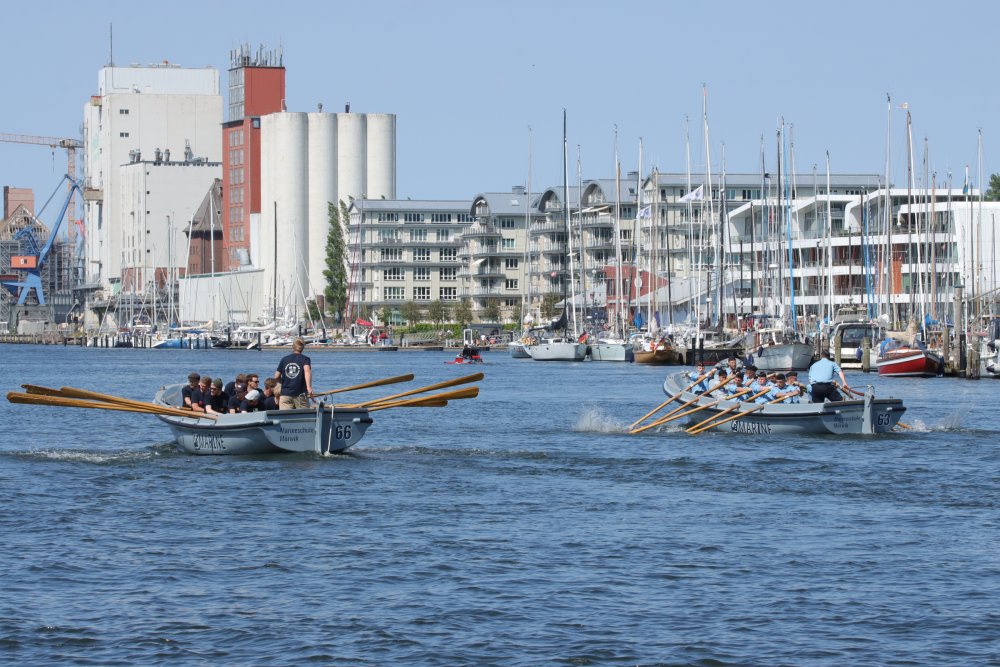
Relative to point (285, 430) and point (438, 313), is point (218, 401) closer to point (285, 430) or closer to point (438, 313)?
point (285, 430)

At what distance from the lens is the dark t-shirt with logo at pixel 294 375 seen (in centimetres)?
3631

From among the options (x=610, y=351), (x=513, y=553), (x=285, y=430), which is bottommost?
(x=513, y=553)

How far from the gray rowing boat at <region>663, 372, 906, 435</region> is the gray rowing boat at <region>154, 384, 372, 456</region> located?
1131 centimetres

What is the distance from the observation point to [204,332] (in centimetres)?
19900

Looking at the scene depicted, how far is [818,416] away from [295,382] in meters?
13.8

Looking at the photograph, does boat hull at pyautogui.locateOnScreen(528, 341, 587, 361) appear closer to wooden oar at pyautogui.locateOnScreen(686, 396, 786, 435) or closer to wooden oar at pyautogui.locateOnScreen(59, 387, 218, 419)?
wooden oar at pyautogui.locateOnScreen(686, 396, 786, 435)

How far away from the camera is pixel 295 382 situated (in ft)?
120

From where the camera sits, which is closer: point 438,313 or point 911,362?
point 911,362

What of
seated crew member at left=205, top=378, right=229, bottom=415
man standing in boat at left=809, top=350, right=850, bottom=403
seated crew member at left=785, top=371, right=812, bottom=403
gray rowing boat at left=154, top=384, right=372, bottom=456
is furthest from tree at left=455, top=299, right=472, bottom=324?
gray rowing boat at left=154, top=384, right=372, bottom=456

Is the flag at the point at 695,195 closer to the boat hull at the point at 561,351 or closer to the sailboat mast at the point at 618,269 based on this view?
the sailboat mast at the point at 618,269

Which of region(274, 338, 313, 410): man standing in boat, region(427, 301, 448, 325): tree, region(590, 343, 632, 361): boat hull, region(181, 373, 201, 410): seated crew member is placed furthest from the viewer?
region(427, 301, 448, 325): tree

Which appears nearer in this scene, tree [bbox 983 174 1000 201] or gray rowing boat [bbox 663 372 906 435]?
gray rowing boat [bbox 663 372 906 435]

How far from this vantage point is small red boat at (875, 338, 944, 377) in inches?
3371

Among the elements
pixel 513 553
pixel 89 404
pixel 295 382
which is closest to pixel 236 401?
pixel 295 382
